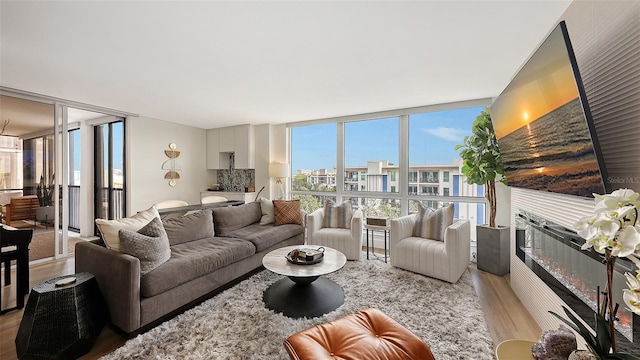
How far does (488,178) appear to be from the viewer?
304 centimetres

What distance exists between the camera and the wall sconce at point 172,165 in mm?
4984

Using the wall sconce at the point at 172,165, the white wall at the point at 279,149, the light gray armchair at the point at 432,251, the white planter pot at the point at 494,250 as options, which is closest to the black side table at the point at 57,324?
the light gray armchair at the point at 432,251

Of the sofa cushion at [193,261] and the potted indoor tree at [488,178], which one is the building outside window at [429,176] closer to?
the potted indoor tree at [488,178]

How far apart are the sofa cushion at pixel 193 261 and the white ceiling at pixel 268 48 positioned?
73.0 inches

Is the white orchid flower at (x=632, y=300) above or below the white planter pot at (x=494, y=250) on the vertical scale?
above

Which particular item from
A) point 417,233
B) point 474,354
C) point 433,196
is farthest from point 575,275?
point 433,196

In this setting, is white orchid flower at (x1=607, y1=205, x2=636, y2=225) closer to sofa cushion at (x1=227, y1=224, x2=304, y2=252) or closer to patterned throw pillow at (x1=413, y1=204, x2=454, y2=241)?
patterned throw pillow at (x1=413, y1=204, x2=454, y2=241)

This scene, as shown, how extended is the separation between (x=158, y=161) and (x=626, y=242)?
5805 millimetres

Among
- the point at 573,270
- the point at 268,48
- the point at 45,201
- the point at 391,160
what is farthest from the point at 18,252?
the point at 391,160

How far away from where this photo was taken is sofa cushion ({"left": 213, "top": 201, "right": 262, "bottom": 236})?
3285mm

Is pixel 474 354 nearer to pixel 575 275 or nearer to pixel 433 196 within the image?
pixel 575 275

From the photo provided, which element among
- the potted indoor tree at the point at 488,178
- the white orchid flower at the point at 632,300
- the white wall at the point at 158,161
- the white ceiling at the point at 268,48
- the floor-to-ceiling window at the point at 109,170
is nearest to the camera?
the white orchid flower at the point at 632,300

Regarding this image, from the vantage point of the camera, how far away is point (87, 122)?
4879mm

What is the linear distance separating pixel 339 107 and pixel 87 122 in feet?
16.3
